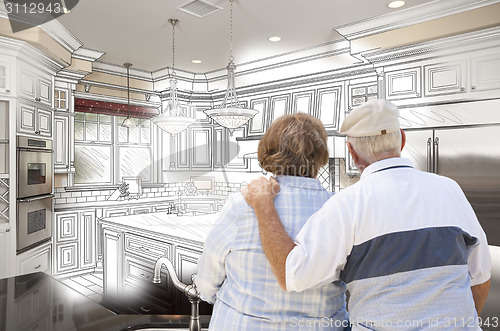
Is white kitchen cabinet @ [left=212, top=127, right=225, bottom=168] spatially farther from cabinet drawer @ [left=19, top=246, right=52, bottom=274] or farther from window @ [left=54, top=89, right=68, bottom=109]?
cabinet drawer @ [left=19, top=246, right=52, bottom=274]

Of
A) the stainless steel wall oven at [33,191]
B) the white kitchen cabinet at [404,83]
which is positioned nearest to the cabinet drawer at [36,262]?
the stainless steel wall oven at [33,191]

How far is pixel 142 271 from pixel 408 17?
3356 millimetres

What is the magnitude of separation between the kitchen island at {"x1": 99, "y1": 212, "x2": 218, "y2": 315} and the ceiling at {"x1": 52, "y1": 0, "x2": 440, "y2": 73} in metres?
1.96

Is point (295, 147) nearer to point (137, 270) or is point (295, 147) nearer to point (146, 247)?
point (146, 247)

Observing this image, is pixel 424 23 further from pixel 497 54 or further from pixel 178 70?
pixel 178 70

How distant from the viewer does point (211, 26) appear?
380 centimetres

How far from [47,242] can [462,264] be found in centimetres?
443

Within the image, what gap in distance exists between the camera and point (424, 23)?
337 centimetres

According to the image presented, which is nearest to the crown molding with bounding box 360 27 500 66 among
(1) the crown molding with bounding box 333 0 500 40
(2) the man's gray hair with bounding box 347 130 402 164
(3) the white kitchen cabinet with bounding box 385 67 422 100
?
(3) the white kitchen cabinet with bounding box 385 67 422 100

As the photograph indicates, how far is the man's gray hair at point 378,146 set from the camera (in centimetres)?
103

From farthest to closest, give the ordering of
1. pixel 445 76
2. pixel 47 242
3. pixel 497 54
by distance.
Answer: pixel 47 242
pixel 445 76
pixel 497 54

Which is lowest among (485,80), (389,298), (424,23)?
(389,298)

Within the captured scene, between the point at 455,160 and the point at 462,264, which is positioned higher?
the point at 455,160

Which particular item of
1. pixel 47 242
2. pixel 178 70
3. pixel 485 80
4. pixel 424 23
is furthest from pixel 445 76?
pixel 47 242
